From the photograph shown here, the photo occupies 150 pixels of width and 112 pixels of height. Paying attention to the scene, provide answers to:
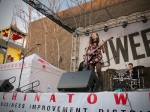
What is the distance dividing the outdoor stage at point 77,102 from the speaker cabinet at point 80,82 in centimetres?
23

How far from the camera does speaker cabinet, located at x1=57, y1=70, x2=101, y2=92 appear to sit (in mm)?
1960

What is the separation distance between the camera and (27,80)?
5633mm

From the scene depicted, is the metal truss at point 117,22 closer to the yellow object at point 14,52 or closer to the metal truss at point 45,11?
the metal truss at point 45,11

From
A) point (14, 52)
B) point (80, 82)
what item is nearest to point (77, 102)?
point (80, 82)

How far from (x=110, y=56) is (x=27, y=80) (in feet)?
11.8

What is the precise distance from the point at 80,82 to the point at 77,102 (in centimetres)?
37

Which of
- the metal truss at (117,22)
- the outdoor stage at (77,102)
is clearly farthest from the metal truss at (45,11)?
the outdoor stage at (77,102)

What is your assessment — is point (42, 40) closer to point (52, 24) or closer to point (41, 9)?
point (52, 24)

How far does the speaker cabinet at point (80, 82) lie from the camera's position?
1960mm

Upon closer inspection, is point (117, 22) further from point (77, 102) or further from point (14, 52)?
point (14, 52)

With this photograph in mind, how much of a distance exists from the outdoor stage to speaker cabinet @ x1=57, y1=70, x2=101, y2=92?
23 cm

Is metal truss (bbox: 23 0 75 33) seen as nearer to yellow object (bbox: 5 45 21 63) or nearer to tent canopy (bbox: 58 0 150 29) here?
tent canopy (bbox: 58 0 150 29)

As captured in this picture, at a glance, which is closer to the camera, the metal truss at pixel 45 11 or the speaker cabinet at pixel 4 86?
the speaker cabinet at pixel 4 86

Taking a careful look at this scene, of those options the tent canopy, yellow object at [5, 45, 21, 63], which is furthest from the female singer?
yellow object at [5, 45, 21, 63]
